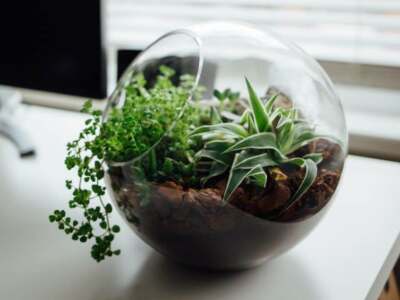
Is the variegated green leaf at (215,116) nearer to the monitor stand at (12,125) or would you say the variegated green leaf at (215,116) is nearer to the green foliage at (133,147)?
the green foliage at (133,147)

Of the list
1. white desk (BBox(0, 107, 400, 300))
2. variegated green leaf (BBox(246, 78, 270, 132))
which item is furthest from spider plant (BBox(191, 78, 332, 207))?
white desk (BBox(0, 107, 400, 300))

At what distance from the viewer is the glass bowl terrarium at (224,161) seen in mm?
601

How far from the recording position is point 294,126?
25.7 inches

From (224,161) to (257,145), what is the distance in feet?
0.12

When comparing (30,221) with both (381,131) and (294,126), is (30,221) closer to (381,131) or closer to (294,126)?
(294,126)

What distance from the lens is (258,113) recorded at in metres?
0.65

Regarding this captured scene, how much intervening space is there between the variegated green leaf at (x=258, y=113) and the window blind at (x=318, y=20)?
69 cm

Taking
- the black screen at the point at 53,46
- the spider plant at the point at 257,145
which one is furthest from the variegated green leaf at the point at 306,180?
the black screen at the point at 53,46

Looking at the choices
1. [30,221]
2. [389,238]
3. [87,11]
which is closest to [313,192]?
[389,238]

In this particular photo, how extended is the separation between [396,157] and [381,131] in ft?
0.20

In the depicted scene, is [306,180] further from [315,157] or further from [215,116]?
[215,116]

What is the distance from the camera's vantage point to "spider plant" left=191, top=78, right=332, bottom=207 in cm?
59

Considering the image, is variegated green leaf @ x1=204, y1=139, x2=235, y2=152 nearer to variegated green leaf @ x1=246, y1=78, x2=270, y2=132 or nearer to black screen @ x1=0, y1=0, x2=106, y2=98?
variegated green leaf @ x1=246, y1=78, x2=270, y2=132

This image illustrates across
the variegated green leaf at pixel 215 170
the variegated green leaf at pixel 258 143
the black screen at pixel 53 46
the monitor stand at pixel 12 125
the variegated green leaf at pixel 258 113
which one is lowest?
the monitor stand at pixel 12 125
